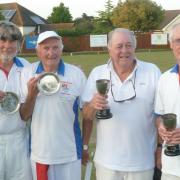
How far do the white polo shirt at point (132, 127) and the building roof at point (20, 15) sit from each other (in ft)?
245

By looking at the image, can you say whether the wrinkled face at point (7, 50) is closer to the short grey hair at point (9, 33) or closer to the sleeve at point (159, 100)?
the short grey hair at point (9, 33)

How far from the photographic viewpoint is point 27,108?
454 cm

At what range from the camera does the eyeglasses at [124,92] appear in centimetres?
443

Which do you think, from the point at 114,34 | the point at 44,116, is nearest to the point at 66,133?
the point at 44,116

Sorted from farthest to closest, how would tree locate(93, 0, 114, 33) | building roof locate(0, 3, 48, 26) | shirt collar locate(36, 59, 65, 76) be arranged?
building roof locate(0, 3, 48, 26) < tree locate(93, 0, 114, 33) < shirt collar locate(36, 59, 65, 76)

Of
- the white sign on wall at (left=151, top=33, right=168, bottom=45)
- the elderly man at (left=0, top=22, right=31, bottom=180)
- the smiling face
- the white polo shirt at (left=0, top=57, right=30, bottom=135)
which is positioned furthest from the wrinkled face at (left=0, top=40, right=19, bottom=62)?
the white sign on wall at (left=151, top=33, right=168, bottom=45)

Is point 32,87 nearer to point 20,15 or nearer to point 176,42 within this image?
point 176,42

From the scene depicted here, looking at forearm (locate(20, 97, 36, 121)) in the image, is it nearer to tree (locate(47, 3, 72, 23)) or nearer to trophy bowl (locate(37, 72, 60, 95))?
trophy bowl (locate(37, 72, 60, 95))

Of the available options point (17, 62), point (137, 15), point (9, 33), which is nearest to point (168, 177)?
point (17, 62)

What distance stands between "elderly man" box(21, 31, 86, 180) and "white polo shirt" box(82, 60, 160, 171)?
1.20ft

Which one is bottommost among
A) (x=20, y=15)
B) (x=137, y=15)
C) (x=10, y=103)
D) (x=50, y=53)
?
(x=10, y=103)

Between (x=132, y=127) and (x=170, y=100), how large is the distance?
1.73 feet

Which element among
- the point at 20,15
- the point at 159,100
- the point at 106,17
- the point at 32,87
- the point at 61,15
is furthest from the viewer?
the point at 61,15

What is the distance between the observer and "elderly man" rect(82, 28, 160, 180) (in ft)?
14.5
